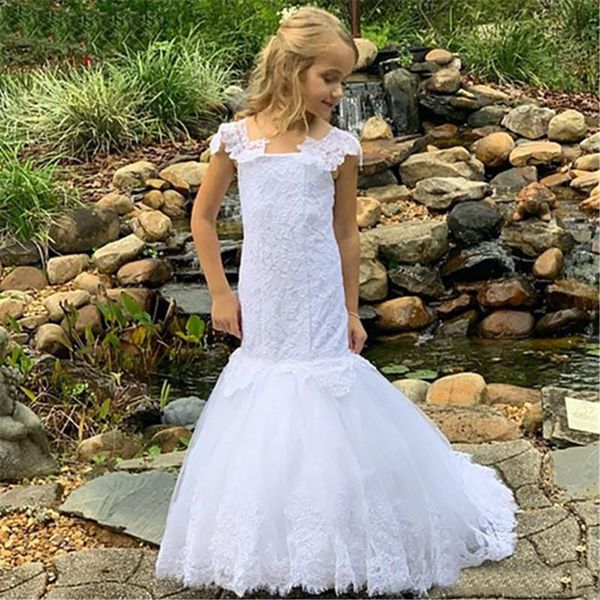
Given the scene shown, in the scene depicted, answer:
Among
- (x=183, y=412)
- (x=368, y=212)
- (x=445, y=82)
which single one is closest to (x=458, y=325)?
(x=368, y=212)

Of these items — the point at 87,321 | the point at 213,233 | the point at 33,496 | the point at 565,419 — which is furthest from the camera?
the point at 87,321

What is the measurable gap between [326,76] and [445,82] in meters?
6.50

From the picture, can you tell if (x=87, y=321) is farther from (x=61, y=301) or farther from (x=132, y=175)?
(x=132, y=175)

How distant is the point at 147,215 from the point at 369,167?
1.86 meters

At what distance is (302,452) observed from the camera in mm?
2457

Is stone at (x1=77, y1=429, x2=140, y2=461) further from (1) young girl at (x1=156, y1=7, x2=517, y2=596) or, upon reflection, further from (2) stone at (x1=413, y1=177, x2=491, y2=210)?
(2) stone at (x1=413, y1=177, x2=491, y2=210)

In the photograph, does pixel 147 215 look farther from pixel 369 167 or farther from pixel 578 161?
pixel 578 161

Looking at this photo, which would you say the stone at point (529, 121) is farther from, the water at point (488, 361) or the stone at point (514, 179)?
the water at point (488, 361)

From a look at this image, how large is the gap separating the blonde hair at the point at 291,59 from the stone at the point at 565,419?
1.54 m

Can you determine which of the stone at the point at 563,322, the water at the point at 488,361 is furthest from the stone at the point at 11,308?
the stone at the point at 563,322

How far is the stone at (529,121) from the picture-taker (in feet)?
26.6

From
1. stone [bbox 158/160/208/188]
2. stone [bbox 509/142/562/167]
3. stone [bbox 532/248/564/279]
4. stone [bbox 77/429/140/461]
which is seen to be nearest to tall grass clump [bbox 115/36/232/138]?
stone [bbox 158/160/208/188]

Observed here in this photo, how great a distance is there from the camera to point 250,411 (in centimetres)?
252

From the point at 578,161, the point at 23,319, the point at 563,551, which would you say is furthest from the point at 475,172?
the point at 563,551
